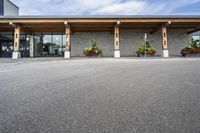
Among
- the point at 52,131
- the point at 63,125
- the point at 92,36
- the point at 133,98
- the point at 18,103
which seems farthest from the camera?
the point at 92,36

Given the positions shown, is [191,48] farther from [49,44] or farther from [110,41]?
[49,44]

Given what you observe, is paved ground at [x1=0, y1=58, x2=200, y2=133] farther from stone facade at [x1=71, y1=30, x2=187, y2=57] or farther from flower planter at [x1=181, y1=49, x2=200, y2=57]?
stone facade at [x1=71, y1=30, x2=187, y2=57]

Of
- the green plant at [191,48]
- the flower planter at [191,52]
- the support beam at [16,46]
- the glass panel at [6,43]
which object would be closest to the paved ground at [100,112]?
the support beam at [16,46]

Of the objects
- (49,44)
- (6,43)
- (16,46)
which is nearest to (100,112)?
(16,46)

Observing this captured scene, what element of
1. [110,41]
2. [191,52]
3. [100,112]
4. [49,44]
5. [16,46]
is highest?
[110,41]

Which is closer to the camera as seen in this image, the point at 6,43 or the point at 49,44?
the point at 6,43

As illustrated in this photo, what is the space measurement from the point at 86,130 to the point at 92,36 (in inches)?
1136

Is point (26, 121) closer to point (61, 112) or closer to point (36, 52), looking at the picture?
point (61, 112)

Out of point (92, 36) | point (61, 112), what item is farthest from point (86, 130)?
point (92, 36)

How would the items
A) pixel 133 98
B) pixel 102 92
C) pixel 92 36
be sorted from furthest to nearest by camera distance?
pixel 92 36 → pixel 102 92 → pixel 133 98

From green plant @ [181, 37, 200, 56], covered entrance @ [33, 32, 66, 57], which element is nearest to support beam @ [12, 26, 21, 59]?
covered entrance @ [33, 32, 66, 57]

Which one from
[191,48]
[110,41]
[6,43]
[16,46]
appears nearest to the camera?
[16,46]

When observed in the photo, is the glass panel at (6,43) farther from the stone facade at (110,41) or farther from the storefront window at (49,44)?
the stone facade at (110,41)

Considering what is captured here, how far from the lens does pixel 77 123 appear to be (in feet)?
9.68
